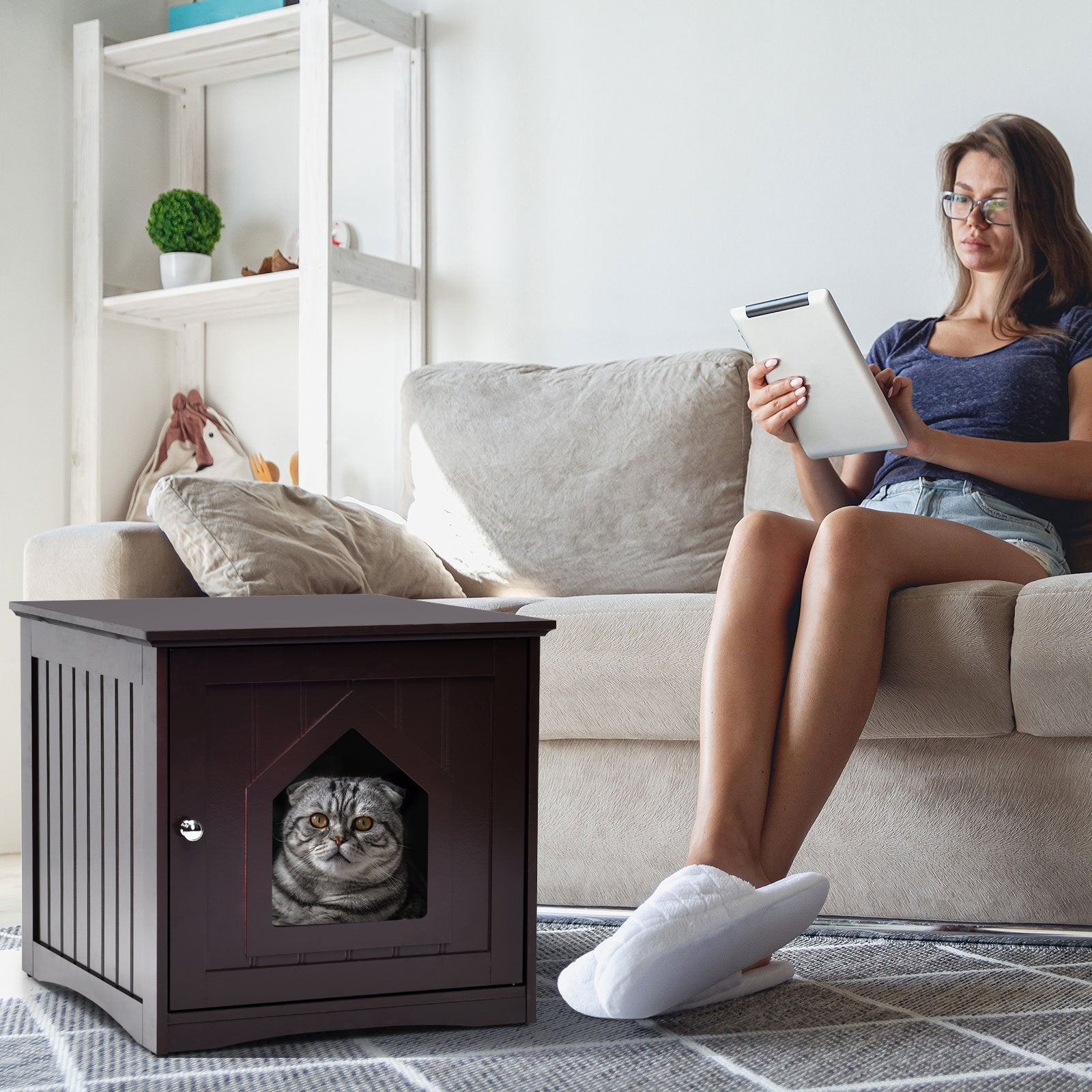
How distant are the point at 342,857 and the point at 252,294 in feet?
6.65

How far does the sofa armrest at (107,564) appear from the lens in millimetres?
1617

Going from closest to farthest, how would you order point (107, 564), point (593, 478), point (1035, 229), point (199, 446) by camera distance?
point (107, 564) → point (1035, 229) → point (593, 478) → point (199, 446)

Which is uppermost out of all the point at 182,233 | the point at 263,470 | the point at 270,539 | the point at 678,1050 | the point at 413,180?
the point at 413,180

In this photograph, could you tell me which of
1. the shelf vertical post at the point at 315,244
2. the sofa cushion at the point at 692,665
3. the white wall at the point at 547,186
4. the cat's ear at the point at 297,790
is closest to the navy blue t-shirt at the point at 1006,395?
the sofa cushion at the point at 692,665

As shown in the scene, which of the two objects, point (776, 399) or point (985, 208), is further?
point (985, 208)

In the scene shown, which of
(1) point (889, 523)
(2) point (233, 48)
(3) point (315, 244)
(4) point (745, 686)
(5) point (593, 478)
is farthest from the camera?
(2) point (233, 48)

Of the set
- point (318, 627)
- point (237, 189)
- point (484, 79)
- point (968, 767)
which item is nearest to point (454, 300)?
point (484, 79)

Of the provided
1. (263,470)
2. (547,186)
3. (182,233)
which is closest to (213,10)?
(182,233)

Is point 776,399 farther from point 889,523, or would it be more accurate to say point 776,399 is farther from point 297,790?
point 297,790

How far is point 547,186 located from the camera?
2.76 m

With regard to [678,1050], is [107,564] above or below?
above

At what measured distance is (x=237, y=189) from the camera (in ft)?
10.2

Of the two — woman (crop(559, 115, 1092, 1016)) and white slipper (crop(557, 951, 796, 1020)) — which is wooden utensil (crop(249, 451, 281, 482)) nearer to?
woman (crop(559, 115, 1092, 1016))

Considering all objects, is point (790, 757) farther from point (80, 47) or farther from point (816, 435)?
point (80, 47)
